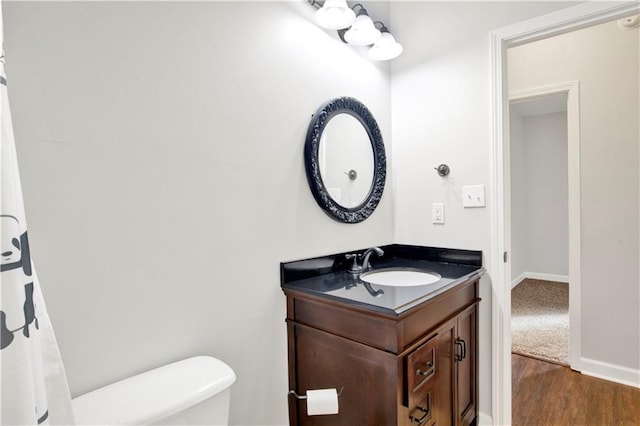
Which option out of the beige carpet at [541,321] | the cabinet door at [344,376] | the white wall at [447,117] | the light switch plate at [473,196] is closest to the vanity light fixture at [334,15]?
the white wall at [447,117]

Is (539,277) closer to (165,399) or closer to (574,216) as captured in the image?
(574,216)

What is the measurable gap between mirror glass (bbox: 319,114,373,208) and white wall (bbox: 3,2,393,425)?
136 mm

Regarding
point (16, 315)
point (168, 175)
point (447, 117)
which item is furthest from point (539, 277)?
point (16, 315)

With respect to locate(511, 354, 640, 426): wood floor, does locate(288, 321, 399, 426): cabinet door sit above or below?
above

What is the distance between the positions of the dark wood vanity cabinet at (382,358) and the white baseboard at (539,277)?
145 inches

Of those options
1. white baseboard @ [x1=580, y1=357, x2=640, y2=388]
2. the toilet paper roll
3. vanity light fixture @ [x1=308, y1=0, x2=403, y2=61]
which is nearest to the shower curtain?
the toilet paper roll

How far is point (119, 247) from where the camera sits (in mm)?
917

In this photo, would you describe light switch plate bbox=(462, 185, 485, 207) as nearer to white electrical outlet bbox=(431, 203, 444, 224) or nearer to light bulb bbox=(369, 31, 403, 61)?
white electrical outlet bbox=(431, 203, 444, 224)

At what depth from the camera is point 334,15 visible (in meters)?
1.40

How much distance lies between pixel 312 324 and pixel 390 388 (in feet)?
1.23

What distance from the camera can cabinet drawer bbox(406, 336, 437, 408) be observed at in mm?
1073

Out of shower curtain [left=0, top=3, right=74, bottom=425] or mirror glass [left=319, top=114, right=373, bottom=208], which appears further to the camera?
mirror glass [left=319, top=114, right=373, bottom=208]

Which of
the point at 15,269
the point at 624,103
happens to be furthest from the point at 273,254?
the point at 624,103

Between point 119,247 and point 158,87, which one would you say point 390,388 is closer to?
point 119,247
